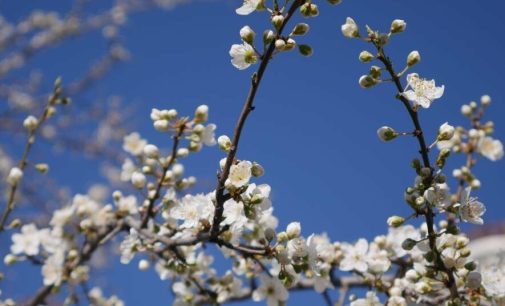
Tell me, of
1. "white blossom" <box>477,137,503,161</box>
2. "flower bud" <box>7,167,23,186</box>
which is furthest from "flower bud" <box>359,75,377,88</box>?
"flower bud" <box>7,167,23,186</box>

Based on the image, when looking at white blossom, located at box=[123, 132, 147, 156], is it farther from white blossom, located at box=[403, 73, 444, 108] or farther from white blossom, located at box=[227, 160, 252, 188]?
white blossom, located at box=[403, 73, 444, 108]

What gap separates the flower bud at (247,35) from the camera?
71.8 inches

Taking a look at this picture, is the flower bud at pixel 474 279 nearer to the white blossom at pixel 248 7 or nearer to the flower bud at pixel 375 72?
the flower bud at pixel 375 72

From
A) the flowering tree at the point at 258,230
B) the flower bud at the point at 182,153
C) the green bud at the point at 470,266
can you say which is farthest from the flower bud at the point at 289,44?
the green bud at the point at 470,266

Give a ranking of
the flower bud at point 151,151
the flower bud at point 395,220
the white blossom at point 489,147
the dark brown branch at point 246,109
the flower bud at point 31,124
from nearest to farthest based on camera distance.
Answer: the dark brown branch at point 246,109 < the flower bud at point 395,220 < the flower bud at point 151,151 < the flower bud at point 31,124 < the white blossom at point 489,147

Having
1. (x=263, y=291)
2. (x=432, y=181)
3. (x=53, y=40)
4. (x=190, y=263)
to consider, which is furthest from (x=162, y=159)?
(x=53, y=40)

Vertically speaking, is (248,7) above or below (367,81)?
above

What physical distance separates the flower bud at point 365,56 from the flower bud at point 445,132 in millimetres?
404

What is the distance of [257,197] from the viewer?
1838 mm

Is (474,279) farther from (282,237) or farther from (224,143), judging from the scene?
(224,143)

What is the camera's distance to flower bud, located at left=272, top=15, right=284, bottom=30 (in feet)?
5.56

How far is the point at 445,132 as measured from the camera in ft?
6.36

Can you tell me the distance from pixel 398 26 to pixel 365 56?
189mm

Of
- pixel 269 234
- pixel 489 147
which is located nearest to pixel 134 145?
pixel 269 234
